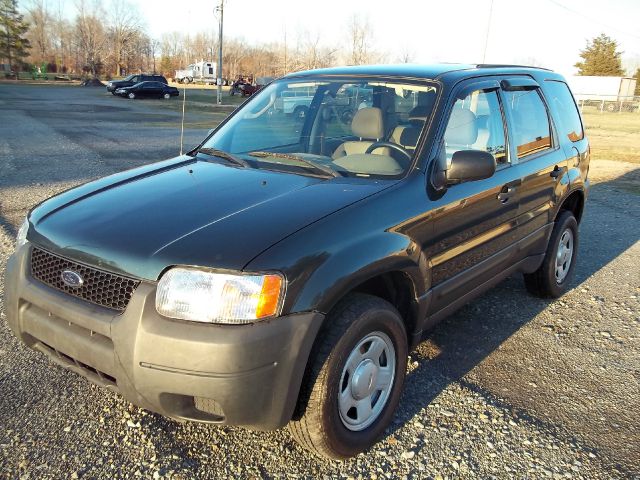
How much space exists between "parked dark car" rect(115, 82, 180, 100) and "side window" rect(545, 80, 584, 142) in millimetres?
40852

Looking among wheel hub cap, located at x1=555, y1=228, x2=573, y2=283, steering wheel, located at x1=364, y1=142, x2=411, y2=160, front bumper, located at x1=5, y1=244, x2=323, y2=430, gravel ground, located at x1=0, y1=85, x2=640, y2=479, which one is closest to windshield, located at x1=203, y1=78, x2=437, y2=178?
steering wheel, located at x1=364, y1=142, x2=411, y2=160

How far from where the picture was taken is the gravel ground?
2689 mm

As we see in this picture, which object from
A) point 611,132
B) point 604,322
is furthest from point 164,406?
point 611,132

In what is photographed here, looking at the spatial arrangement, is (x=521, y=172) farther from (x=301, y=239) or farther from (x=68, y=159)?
(x=68, y=159)

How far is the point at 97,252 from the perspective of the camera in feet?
8.13

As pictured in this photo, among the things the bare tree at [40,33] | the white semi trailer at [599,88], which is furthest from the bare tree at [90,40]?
the white semi trailer at [599,88]

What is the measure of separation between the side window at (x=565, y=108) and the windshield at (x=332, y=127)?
1827 mm

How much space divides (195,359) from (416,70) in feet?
8.29

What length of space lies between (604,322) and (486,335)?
114 cm

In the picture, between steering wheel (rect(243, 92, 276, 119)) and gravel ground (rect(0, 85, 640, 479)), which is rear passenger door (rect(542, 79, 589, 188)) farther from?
steering wheel (rect(243, 92, 276, 119))

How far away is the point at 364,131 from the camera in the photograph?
11.7ft

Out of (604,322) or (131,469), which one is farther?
(604,322)

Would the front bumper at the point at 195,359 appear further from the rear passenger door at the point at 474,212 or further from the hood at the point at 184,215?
the rear passenger door at the point at 474,212

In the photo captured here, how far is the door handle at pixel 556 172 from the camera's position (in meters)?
4.47
